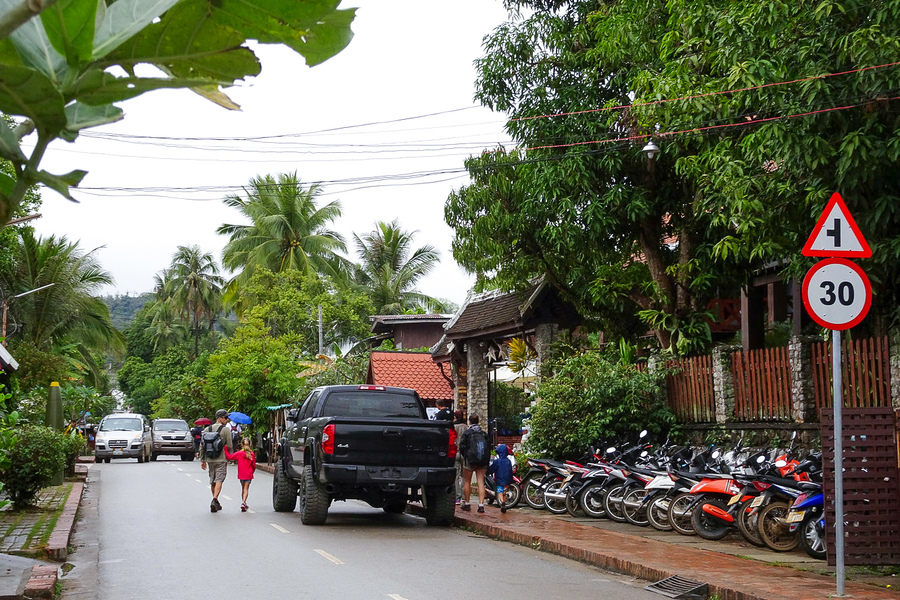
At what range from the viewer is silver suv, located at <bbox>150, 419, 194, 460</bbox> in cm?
4169

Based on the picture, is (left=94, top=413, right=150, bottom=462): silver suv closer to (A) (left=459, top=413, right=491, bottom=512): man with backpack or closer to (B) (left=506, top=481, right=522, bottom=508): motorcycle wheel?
(B) (left=506, top=481, right=522, bottom=508): motorcycle wheel

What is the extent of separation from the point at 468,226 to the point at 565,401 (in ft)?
14.2

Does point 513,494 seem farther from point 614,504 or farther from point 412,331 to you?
point 412,331

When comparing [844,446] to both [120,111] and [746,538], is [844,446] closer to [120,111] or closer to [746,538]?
[746,538]

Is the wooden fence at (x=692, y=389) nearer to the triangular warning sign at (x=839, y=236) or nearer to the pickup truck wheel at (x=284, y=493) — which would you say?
the pickup truck wheel at (x=284, y=493)

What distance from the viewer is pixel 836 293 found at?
8.52 m

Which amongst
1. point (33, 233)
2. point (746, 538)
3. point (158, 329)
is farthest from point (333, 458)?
point (158, 329)

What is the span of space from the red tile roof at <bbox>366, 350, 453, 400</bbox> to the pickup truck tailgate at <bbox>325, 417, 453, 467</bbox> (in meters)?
18.0

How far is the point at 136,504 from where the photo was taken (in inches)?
770

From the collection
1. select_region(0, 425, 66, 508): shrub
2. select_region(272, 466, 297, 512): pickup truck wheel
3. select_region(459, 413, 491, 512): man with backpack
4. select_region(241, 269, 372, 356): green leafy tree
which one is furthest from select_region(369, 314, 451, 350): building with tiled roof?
select_region(0, 425, 66, 508): shrub

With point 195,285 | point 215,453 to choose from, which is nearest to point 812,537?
point 215,453

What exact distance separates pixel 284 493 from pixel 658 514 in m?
6.95

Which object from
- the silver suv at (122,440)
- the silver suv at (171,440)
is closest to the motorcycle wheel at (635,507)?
the silver suv at (122,440)

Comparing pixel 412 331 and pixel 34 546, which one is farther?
pixel 412 331
